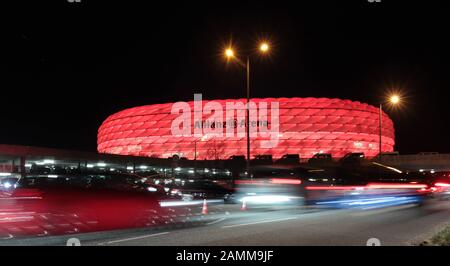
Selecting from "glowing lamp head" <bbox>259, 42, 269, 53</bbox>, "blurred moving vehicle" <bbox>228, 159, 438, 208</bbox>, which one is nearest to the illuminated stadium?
"glowing lamp head" <bbox>259, 42, 269, 53</bbox>

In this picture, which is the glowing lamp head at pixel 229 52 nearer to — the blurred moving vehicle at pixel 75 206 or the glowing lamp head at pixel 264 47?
the glowing lamp head at pixel 264 47

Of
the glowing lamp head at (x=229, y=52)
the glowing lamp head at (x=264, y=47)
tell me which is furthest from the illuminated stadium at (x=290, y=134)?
the glowing lamp head at (x=264, y=47)

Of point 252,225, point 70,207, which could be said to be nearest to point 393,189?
point 252,225

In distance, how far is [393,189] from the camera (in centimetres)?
2323

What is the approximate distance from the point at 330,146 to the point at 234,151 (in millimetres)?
21550

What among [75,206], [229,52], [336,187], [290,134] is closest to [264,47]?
[229,52]

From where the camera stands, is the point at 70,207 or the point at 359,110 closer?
the point at 70,207

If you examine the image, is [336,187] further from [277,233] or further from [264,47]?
[264,47]

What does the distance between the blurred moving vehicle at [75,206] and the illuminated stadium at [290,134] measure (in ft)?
300

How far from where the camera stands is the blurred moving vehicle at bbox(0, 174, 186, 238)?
13391mm

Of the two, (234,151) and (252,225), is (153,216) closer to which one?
(252,225)

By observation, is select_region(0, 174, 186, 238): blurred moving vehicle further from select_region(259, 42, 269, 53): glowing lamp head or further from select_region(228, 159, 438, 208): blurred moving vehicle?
select_region(259, 42, 269, 53): glowing lamp head
